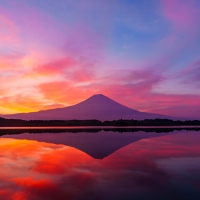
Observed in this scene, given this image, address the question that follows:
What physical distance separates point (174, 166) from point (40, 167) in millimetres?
6255

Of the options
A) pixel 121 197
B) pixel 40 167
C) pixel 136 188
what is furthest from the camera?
pixel 40 167

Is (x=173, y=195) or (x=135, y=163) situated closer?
(x=173, y=195)

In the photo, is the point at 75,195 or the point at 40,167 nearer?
the point at 75,195

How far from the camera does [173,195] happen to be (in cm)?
736

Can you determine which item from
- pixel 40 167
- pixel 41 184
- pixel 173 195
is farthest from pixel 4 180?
pixel 173 195

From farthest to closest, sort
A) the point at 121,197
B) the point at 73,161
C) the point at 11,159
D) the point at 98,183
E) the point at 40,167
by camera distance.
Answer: the point at 11,159 → the point at 73,161 → the point at 40,167 → the point at 98,183 → the point at 121,197

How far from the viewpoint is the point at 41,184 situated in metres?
8.67

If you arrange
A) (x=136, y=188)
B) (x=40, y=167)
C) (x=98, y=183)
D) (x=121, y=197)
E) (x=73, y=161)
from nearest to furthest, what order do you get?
(x=121, y=197), (x=136, y=188), (x=98, y=183), (x=40, y=167), (x=73, y=161)

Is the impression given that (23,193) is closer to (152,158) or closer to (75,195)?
(75,195)

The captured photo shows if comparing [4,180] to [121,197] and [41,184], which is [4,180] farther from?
[121,197]

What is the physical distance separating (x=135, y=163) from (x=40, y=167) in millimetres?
4573

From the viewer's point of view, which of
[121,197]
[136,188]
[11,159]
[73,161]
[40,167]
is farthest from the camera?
[11,159]

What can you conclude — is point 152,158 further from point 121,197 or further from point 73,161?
point 121,197

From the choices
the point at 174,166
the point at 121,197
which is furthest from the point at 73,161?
the point at 121,197
